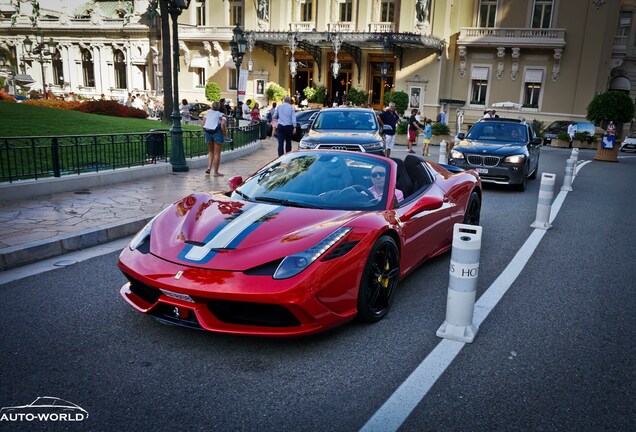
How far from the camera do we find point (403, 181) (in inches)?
212

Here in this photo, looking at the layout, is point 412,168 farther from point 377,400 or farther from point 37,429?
point 37,429

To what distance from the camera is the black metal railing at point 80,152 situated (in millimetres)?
9164

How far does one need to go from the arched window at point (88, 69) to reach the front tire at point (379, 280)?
5807 centimetres

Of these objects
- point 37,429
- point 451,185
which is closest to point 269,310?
point 37,429

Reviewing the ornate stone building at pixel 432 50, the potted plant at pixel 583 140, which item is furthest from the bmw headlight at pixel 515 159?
the ornate stone building at pixel 432 50

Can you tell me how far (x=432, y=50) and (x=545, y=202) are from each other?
3328cm

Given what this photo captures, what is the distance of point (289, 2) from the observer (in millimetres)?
42469

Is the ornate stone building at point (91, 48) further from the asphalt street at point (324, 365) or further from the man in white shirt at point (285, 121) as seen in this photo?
the asphalt street at point (324, 365)

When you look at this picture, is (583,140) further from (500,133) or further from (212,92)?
(212,92)

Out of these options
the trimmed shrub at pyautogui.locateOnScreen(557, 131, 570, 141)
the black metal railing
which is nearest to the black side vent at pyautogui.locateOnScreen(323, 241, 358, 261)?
the black metal railing

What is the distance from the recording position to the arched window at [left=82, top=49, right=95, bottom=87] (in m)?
55.2

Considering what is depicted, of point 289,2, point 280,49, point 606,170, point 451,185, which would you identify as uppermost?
point 289,2

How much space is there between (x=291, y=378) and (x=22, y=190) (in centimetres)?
736

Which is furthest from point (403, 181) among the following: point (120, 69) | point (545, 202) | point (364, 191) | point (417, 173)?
point (120, 69)
